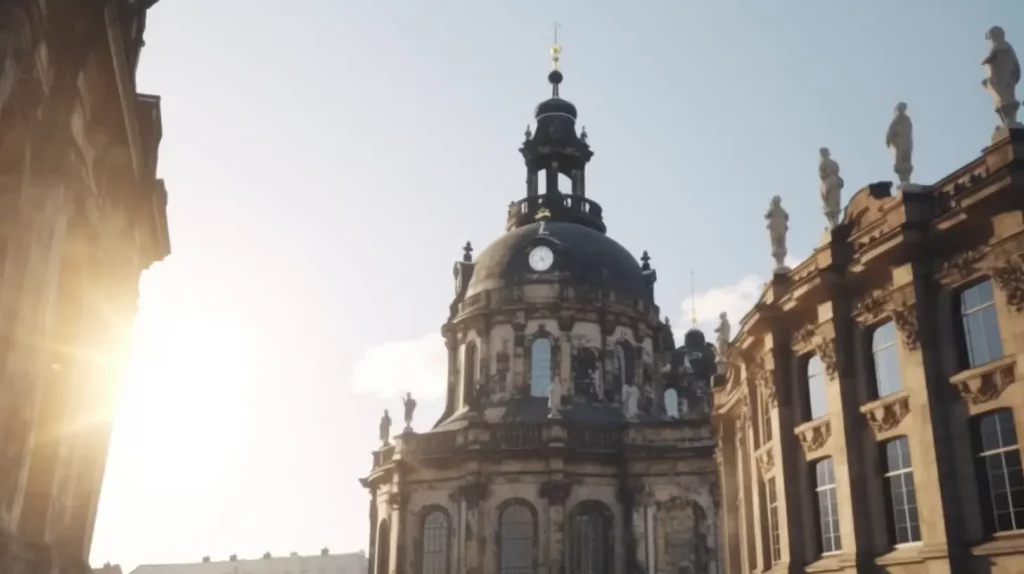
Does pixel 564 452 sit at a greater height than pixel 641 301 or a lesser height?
lesser

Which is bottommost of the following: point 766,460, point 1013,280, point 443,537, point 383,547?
point 383,547

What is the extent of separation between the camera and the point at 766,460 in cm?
2423

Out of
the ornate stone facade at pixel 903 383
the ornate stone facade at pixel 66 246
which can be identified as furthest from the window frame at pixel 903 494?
the ornate stone facade at pixel 66 246

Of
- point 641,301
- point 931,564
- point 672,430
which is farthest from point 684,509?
point 931,564

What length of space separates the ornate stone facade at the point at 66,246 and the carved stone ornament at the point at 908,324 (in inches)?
590

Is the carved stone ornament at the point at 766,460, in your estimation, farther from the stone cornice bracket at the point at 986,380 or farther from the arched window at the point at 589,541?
the arched window at the point at 589,541

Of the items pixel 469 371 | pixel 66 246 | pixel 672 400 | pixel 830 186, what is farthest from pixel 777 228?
pixel 672 400

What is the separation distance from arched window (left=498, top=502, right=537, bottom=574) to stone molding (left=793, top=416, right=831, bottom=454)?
17.6 metres

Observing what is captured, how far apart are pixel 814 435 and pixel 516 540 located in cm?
1889

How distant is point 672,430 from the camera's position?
39.2 m

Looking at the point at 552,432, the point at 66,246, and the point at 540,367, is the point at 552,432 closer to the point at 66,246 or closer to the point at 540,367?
the point at 540,367

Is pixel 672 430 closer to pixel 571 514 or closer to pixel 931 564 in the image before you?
pixel 571 514

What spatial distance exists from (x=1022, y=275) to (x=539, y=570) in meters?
24.3

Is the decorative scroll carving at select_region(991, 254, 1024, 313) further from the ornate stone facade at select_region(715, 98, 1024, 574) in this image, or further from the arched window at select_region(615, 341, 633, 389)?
the arched window at select_region(615, 341, 633, 389)
